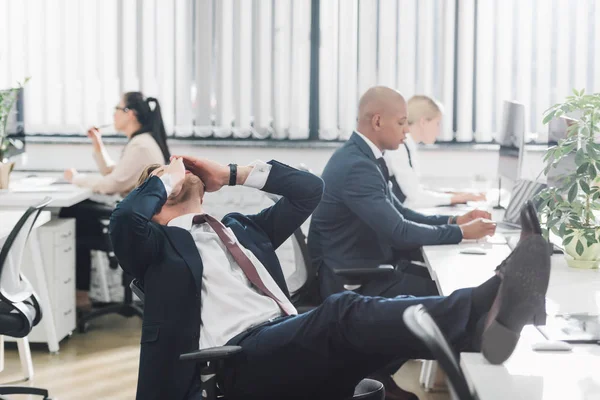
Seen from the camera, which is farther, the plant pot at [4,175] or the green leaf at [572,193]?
the plant pot at [4,175]

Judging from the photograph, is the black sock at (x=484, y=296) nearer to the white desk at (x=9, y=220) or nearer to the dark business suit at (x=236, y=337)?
the dark business suit at (x=236, y=337)

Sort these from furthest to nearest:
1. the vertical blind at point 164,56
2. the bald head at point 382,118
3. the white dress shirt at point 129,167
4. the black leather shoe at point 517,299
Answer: the vertical blind at point 164,56, the white dress shirt at point 129,167, the bald head at point 382,118, the black leather shoe at point 517,299

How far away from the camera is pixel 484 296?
2072mm

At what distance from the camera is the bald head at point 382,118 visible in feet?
13.1

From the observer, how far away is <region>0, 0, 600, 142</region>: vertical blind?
6023 mm

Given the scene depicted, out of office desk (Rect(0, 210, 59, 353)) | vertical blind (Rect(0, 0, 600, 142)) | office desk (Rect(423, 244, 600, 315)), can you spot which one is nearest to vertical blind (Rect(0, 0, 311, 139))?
vertical blind (Rect(0, 0, 600, 142))

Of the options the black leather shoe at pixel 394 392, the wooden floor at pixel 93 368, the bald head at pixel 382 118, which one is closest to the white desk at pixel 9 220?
the wooden floor at pixel 93 368

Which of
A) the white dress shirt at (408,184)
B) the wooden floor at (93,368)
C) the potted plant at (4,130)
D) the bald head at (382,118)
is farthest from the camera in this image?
the potted plant at (4,130)

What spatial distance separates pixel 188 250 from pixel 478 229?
1527 millimetres

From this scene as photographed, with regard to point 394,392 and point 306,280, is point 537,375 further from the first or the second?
point 394,392

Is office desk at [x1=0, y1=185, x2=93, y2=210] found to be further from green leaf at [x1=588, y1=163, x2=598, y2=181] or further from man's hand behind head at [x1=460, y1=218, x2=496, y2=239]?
green leaf at [x1=588, y1=163, x2=598, y2=181]

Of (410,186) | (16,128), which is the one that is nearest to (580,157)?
(410,186)

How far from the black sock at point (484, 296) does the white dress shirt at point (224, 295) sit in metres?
0.69

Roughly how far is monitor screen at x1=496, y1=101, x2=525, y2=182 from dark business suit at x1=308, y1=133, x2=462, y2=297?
0.84 metres
